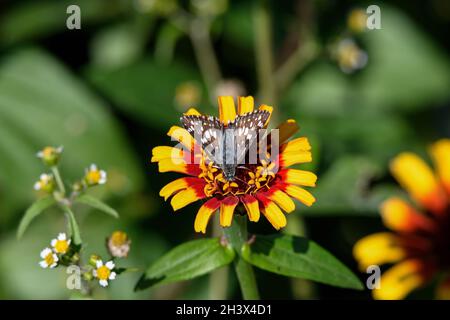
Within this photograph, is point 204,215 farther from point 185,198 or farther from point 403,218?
point 403,218

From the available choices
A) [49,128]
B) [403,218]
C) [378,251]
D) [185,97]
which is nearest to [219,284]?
[378,251]

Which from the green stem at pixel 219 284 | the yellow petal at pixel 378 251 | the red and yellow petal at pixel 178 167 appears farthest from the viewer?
the green stem at pixel 219 284

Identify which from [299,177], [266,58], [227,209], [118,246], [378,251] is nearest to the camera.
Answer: [227,209]

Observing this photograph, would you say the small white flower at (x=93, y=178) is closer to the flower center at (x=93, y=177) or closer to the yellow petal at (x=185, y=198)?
the flower center at (x=93, y=177)

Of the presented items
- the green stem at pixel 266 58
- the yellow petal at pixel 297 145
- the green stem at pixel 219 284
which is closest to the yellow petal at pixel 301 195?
the yellow petal at pixel 297 145

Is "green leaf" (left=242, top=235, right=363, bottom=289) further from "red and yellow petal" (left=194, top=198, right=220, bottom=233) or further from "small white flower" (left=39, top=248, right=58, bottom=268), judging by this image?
"small white flower" (left=39, top=248, right=58, bottom=268)

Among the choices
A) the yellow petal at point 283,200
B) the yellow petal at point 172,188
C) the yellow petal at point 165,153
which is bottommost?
the yellow petal at point 283,200

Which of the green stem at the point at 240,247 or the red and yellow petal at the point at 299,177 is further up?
the red and yellow petal at the point at 299,177
